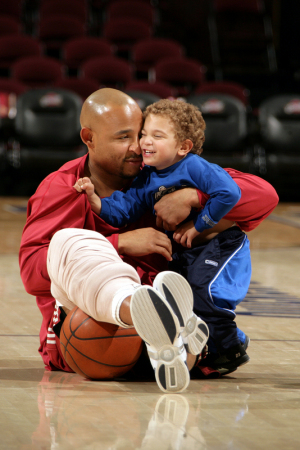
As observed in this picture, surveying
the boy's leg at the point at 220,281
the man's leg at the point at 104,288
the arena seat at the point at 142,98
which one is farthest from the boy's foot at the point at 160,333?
the arena seat at the point at 142,98

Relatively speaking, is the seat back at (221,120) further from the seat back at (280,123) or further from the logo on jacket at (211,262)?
the logo on jacket at (211,262)

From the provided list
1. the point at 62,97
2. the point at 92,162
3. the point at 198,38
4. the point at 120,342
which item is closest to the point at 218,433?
the point at 120,342

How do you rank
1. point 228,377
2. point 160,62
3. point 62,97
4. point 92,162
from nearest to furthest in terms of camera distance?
point 228,377
point 92,162
point 62,97
point 160,62

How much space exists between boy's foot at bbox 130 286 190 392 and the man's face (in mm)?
713

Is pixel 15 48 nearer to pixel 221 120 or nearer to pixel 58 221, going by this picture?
pixel 221 120

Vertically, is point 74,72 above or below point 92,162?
below

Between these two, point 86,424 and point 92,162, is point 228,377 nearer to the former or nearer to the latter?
point 86,424

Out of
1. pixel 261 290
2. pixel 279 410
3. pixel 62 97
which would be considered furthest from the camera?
pixel 62 97

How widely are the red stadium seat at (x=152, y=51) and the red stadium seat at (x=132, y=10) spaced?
0.89m

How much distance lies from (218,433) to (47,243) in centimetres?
87

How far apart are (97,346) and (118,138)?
753 mm

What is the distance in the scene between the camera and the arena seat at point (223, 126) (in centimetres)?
735

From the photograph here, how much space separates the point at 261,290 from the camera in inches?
143

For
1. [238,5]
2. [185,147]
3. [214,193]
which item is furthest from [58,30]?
[214,193]
